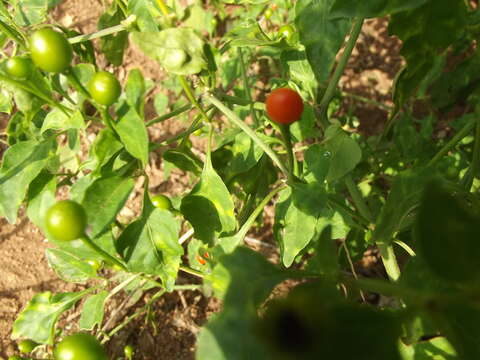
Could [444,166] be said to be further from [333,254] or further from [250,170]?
[333,254]

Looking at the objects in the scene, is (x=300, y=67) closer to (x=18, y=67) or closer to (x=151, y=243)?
(x=151, y=243)

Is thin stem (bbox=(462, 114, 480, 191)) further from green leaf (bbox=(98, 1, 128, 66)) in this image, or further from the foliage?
green leaf (bbox=(98, 1, 128, 66))

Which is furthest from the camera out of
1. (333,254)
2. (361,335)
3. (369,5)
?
(369,5)

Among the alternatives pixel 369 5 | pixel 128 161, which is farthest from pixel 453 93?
pixel 128 161

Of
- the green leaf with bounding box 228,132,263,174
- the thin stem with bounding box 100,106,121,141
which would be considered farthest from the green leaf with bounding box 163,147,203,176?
the thin stem with bounding box 100,106,121,141

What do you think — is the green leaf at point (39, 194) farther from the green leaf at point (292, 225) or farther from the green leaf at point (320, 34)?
the green leaf at point (320, 34)

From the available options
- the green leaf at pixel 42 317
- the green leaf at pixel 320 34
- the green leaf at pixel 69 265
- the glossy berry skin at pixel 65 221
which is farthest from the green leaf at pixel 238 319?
the green leaf at pixel 42 317

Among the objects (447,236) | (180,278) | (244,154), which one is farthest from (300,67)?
(180,278)
